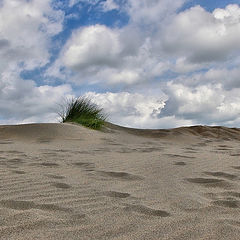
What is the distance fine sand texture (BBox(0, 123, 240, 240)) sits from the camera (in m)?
1.55

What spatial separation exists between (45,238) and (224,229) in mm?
843

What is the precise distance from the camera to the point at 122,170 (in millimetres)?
3139

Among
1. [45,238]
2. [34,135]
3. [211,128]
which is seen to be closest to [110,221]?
[45,238]

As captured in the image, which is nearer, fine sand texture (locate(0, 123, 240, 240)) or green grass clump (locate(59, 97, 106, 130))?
fine sand texture (locate(0, 123, 240, 240))

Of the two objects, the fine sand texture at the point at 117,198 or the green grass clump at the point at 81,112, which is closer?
the fine sand texture at the point at 117,198

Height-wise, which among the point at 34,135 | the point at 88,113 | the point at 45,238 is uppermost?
the point at 88,113

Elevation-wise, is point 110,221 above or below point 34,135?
below

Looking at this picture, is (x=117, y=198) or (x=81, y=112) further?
(x=81, y=112)

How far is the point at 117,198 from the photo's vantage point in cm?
212

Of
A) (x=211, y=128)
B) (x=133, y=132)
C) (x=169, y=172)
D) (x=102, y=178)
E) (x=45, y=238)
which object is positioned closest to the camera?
(x=45, y=238)

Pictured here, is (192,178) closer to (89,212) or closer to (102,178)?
(102,178)

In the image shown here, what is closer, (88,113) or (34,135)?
(34,135)

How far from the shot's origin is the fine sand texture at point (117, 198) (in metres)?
1.55

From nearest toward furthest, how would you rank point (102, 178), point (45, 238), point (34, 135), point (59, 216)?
1. point (45, 238)
2. point (59, 216)
3. point (102, 178)
4. point (34, 135)
